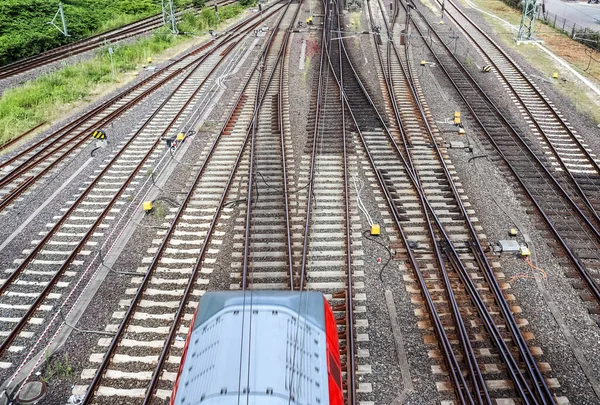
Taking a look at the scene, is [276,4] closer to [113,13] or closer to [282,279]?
[113,13]

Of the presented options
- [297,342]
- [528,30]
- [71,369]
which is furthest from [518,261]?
[528,30]

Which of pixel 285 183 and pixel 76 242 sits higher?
pixel 285 183

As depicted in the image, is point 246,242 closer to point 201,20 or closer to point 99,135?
point 99,135

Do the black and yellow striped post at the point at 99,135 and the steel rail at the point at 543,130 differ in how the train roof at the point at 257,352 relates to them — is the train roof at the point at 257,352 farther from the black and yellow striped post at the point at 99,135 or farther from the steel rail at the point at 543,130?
the black and yellow striped post at the point at 99,135

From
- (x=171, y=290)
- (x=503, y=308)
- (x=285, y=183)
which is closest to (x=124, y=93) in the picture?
(x=285, y=183)

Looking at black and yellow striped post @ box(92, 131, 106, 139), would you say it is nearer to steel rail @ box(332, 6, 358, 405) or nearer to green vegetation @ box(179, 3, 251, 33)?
steel rail @ box(332, 6, 358, 405)

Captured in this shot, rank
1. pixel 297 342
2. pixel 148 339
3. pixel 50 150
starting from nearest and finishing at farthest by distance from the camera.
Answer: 1. pixel 297 342
2. pixel 148 339
3. pixel 50 150

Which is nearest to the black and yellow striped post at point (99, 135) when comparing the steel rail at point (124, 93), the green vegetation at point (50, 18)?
the steel rail at point (124, 93)
